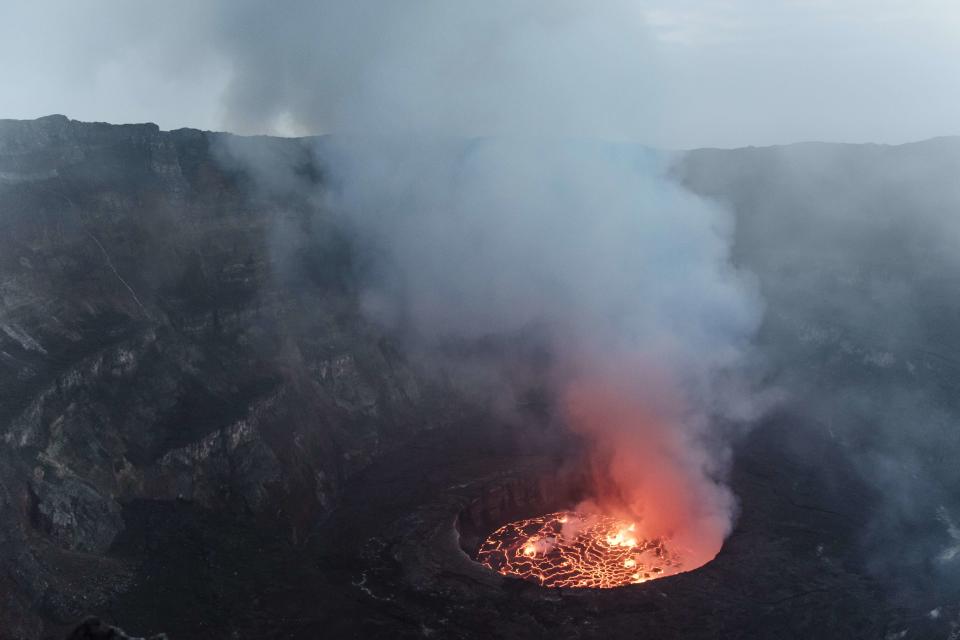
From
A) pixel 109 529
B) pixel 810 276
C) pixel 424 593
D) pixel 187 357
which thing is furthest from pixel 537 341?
pixel 109 529

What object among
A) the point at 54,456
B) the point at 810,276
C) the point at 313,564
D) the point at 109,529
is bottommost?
the point at 313,564

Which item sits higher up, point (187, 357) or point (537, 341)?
point (537, 341)

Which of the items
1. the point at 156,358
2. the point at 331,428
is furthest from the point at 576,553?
the point at 156,358

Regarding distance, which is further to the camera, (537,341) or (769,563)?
(537,341)

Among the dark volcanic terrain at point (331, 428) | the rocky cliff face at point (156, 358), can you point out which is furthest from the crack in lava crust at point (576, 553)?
the rocky cliff face at point (156, 358)

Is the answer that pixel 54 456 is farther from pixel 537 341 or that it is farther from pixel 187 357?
pixel 537 341

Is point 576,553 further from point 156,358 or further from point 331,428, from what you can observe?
point 156,358
